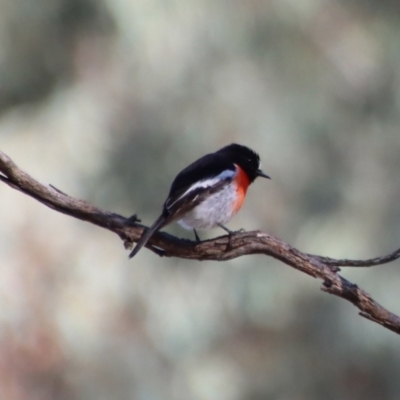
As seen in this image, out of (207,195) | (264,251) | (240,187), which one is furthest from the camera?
(240,187)

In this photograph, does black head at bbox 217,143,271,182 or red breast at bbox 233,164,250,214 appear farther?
black head at bbox 217,143,271,182

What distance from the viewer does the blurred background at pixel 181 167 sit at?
7.88 m

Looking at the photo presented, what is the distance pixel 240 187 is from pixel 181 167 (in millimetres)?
3551

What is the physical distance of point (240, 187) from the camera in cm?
459

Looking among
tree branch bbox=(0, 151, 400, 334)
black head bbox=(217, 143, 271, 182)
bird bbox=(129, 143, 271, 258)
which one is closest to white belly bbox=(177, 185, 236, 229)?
bird bbox=(129, 143, 271, 258)

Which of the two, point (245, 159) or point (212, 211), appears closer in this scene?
point (212, 211)

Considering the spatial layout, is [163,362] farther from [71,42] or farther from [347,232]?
[71,42]

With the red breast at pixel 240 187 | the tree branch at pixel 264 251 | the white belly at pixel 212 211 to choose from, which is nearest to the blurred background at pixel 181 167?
the red breast at pixel 240 187

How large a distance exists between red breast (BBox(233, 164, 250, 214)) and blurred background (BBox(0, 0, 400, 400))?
3048 mm

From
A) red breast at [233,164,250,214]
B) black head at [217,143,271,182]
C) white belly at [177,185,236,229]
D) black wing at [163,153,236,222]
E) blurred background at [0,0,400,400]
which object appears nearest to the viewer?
black wing at [163,153,236,222]

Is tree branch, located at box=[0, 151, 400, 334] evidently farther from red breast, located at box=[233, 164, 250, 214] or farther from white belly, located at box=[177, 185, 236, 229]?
red breast, located at box=[233, 164, 250, 214]

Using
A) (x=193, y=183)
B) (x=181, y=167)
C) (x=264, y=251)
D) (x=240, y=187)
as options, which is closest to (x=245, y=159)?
(x=240, y=187)

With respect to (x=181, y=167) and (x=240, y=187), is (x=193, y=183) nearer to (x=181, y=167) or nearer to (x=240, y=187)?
(x=240, y=187)

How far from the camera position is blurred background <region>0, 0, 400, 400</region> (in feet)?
25.8
